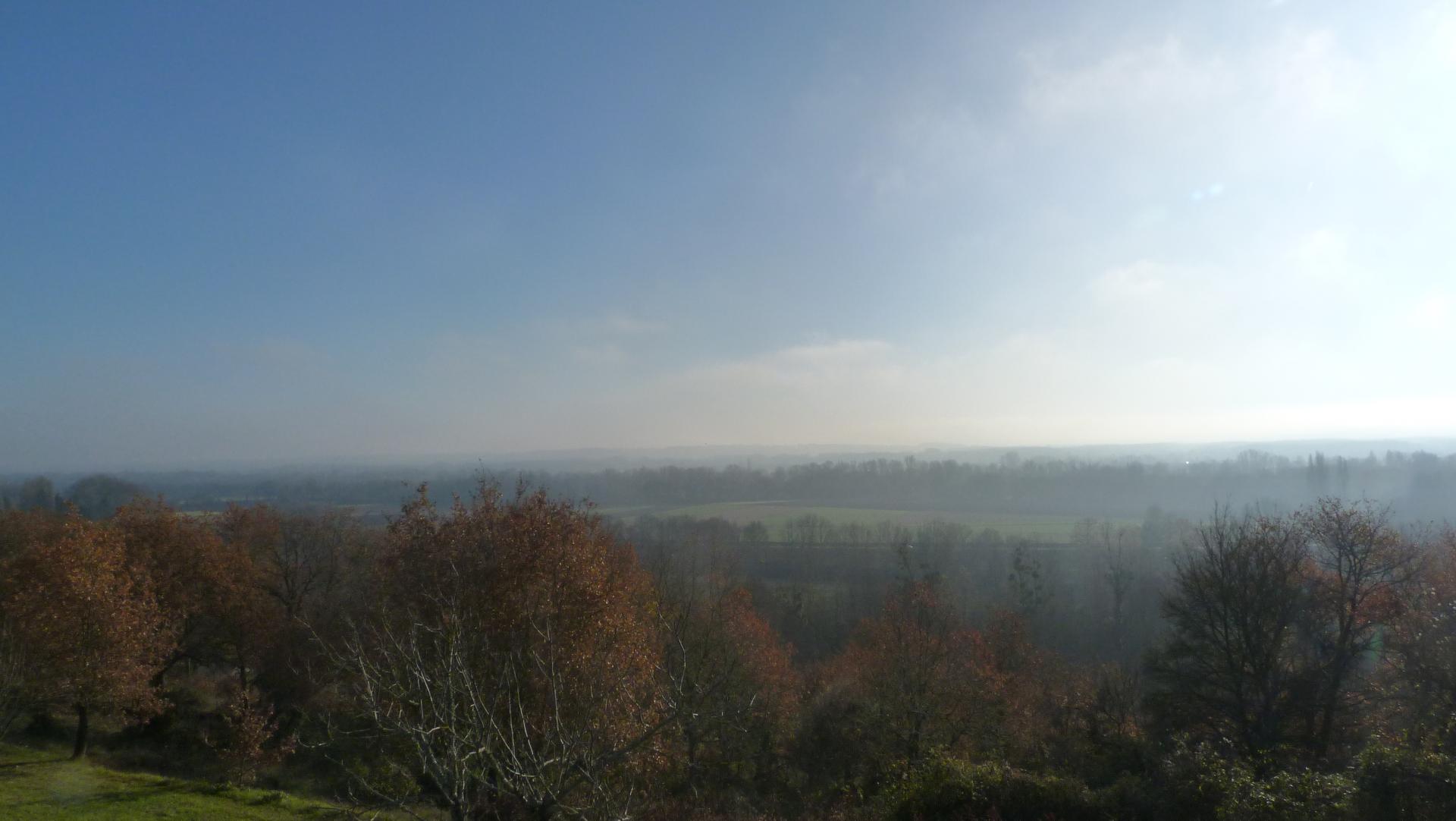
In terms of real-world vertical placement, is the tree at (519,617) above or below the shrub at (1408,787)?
above

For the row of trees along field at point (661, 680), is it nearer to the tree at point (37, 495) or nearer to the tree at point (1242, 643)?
the tree at point (1242, 643)

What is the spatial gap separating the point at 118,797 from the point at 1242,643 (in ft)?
93.1

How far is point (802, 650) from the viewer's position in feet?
153

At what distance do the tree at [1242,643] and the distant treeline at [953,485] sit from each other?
846 inches

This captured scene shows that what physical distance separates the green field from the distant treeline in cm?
244

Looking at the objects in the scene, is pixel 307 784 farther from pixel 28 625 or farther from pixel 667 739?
pixel 667 739

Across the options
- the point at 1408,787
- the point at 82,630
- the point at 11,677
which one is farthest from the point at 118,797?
the point at 1408,787

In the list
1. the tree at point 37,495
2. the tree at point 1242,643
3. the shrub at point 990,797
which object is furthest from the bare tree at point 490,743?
the tree at point 37,495

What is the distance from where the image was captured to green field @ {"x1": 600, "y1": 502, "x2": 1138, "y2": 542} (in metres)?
62.1

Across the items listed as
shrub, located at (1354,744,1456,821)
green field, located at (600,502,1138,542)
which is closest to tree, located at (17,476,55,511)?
green field, located at (600,502,1138,542)

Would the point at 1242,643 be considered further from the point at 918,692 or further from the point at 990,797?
the point at 990,797

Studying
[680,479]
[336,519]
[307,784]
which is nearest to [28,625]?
[307,784]

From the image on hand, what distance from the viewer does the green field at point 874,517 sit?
62.1 meters

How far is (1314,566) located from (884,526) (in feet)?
150
